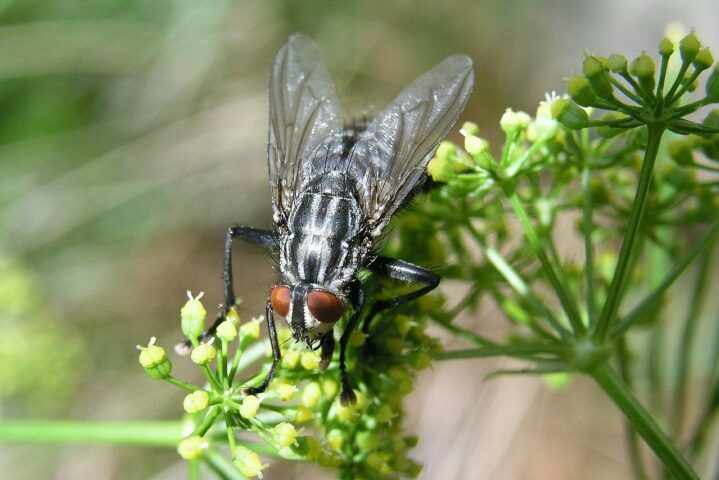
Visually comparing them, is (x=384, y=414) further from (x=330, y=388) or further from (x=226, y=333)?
(x=226, y=333)

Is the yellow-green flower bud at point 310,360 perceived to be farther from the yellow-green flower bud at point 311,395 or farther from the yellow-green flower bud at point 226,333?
the yellow-green flower bud at point 226,333

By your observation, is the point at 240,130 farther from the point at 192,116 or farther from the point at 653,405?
the point at 653,405

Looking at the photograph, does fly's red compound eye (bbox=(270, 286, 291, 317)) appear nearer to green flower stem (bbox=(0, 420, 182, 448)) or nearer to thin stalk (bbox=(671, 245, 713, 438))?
green flower stem (bbox=(0, 420, 182, 448))

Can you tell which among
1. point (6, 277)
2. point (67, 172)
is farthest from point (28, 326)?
point (67, 172)

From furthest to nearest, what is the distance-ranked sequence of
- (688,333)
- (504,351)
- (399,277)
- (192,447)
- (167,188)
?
(167,188) → (688,333) → (399,277) → (504,351) → (192,447)

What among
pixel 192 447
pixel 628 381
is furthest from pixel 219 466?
pixel 628 381

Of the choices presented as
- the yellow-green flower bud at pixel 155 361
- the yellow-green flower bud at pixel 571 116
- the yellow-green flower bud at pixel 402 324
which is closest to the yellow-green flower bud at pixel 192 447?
the yellow-green flower bud at pixel 155 361
